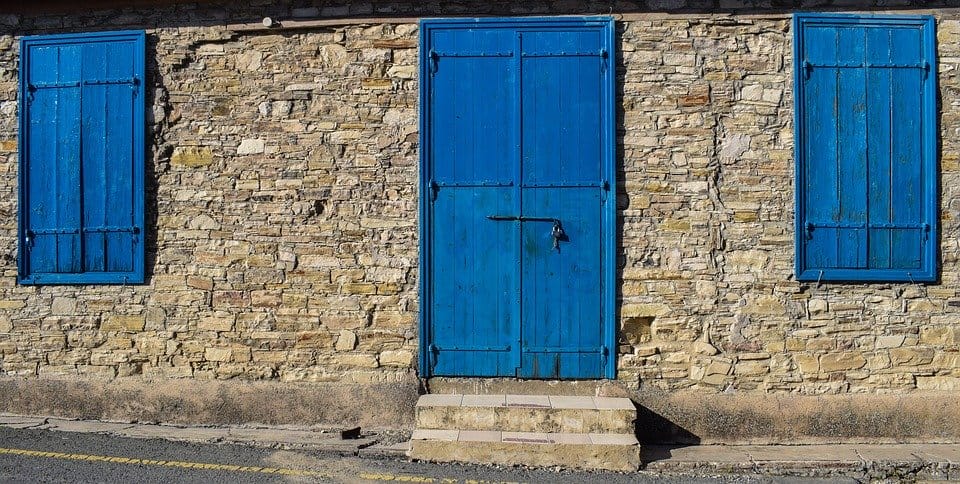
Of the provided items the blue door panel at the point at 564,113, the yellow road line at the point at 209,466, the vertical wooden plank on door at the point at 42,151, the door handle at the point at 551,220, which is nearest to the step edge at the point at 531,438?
the yellow road line at the point at 209,466

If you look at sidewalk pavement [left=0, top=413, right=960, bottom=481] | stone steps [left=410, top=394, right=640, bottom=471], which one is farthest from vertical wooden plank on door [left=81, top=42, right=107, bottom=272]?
stone steps [left=410, top=394, right=640, bottom=471]

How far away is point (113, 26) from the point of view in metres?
6.28

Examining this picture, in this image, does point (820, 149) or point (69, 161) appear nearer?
point (820, 149)

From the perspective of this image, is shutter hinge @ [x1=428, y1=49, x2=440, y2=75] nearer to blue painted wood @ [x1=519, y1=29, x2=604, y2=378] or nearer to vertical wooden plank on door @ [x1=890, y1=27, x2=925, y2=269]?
blue painted wood @ [x1=519, y1=29, x2=604, y2=378]

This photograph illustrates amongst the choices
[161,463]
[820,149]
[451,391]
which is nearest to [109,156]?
[161,463]

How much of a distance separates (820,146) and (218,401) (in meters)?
4.85

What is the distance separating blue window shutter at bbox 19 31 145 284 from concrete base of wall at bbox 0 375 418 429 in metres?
0.84

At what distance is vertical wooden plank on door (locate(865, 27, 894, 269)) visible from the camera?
589cm

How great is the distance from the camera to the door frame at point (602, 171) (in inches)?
233

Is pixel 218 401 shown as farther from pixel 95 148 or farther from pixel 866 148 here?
pixel 866 148

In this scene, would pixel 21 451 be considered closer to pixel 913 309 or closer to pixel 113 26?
pixel 113 26

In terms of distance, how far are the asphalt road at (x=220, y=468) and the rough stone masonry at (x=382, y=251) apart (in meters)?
0.64

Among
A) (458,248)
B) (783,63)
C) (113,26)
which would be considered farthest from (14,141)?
(783,63)

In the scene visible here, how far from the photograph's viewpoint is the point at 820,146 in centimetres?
591
